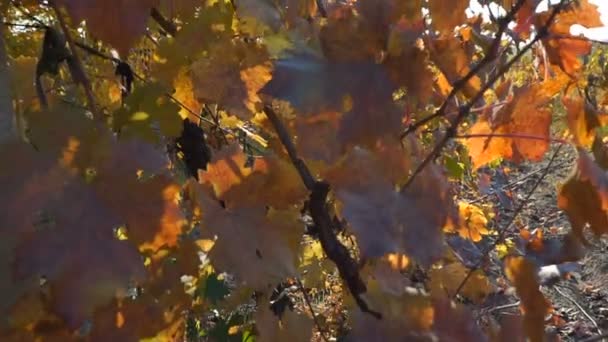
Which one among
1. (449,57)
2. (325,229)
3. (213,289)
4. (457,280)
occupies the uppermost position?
(449,57)

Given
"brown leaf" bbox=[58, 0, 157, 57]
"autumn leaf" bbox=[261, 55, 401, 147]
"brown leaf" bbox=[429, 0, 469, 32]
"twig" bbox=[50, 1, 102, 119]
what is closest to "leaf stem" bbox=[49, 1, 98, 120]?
"twig" bbox=[50, 1, 102, 119]

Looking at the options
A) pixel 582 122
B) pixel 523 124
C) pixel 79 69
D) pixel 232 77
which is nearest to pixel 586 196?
pixel 582 122

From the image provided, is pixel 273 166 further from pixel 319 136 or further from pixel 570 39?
pixel 570 39

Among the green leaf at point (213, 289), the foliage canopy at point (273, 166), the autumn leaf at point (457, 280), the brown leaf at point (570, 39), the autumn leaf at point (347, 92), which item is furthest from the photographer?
the green leaf at point (213, 289)

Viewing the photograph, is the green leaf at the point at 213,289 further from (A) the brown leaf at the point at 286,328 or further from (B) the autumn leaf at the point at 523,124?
(B) the autumn leaf at the point at 523,124

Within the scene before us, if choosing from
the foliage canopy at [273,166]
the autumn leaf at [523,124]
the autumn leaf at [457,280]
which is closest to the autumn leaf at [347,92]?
the foliage canopy at [273,166]

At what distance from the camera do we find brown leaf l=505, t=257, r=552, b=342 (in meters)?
0.92

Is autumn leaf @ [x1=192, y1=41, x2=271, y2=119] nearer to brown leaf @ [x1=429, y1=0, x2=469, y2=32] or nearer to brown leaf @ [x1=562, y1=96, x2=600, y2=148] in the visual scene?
brown leaf @ [x1=429, y1=0, x2=469, y2=32]

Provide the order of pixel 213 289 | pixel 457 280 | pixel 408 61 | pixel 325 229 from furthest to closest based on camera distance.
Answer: pixel 213 289, pixel 457 280, pixel 325 229, pixel 408 61

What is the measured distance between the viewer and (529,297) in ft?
3.03

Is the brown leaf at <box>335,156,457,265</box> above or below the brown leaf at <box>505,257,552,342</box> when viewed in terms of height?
above

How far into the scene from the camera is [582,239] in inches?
36.5

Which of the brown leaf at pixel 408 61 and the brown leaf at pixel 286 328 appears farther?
the brown leaf at pixel 286 328

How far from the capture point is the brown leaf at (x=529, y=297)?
0.92 metres
